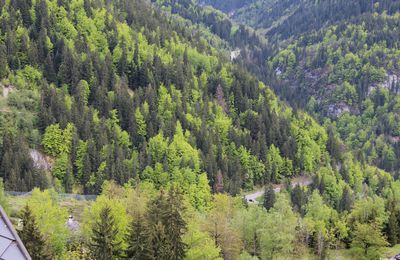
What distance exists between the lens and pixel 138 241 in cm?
5778

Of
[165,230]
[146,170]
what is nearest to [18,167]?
[146,170]

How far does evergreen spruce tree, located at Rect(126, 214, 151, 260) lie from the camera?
56.8 metres

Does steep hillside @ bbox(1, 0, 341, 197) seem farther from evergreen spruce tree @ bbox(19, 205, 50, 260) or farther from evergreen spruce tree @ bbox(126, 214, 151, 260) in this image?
evergreen spruce tree @ bbox(19, 205, 50, 260)

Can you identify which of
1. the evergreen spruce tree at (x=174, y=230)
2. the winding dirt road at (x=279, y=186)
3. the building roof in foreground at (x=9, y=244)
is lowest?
the building roof in foreground at (x=9, y=244)

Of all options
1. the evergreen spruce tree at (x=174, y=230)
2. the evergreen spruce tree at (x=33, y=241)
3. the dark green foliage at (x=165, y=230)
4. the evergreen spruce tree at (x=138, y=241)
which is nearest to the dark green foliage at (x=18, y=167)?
the evergreen spruce tree at (x=138, y=241)

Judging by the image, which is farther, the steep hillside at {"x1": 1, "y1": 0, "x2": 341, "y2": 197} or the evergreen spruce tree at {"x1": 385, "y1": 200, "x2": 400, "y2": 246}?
the steep hillside at {"x1": 1, "y1": 0, "x2": 341, "y2": 197}

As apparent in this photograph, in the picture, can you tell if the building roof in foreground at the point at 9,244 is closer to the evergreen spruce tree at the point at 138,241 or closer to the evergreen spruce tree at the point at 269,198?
the evergreen spruce tree at the point at 138,241

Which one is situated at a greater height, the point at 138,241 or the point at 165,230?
the point at 165,230

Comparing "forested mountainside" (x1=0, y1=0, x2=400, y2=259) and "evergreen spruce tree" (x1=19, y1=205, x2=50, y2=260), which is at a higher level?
"forested mountainside" (x1=0, y1=0, x2=400, y2=259)

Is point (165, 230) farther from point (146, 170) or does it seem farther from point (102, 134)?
point (102, 134)

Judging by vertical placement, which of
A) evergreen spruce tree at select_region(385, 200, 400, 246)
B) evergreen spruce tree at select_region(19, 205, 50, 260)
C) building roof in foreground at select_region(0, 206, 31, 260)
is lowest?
building roof in foreground at select_region(0, 206, 31, 260)

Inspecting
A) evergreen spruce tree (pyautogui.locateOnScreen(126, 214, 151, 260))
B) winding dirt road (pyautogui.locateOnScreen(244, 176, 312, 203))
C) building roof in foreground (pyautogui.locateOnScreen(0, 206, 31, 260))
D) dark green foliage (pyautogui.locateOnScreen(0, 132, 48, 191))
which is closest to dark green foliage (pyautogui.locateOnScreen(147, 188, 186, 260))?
evergreen spruce tree (pyautogui.locateOnScreen(126, 214, 151, 260))

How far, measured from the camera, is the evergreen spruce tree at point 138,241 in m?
56.8

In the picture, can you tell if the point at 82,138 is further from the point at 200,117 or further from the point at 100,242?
the point at 100,242
